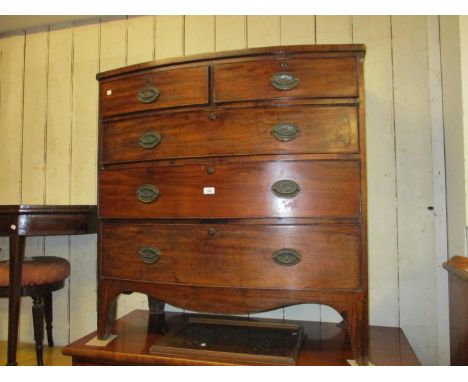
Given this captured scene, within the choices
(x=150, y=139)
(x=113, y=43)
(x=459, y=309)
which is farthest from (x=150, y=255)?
(x=113, y=43)

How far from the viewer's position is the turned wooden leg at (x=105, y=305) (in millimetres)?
1255

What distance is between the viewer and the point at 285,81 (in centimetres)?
112

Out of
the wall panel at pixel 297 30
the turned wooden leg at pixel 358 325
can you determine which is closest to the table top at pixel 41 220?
the turned wooden leg at pixel 358 325

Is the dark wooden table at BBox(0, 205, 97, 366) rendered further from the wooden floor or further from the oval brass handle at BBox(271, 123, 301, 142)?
the oval brass handle at BBox(271, 123, 301, 142)

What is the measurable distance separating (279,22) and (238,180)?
1104 millimetres

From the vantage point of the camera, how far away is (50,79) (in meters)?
2.07

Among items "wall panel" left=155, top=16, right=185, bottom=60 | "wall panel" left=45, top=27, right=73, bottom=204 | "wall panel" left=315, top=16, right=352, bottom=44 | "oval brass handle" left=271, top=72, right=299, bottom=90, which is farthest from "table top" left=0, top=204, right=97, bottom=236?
"wall panel" left=315, top=16, right=352, bottom=44

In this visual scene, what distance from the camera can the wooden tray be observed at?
3.65 ft

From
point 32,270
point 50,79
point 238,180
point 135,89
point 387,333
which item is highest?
point 50,79

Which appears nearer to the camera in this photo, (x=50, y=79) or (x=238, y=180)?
(x=238, y=180)

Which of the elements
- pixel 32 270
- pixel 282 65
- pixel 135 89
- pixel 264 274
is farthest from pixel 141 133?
pixel 32 270

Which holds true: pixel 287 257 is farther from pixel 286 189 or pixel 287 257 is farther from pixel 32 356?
pixel 32 356

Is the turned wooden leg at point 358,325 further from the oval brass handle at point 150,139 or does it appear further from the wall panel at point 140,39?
the wall panel at point 140,39
